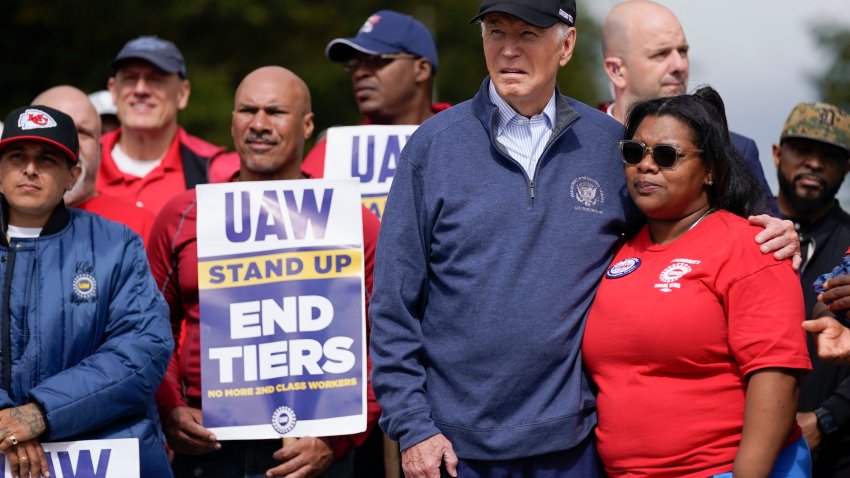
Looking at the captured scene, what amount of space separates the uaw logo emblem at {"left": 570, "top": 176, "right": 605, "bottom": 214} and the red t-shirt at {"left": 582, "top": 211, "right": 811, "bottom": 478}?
1.09ft

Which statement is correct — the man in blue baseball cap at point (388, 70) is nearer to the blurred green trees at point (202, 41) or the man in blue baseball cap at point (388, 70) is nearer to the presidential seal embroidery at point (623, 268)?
the presidential seal embroidery at point (623, 268)

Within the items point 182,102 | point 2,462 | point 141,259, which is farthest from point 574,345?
point 182,102

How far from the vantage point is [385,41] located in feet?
24.8

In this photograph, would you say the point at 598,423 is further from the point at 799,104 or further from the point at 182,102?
the point at 182,102

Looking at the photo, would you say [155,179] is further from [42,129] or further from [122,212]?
[42,129]

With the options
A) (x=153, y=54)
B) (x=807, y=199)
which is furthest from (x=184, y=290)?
(x=807, y=199)

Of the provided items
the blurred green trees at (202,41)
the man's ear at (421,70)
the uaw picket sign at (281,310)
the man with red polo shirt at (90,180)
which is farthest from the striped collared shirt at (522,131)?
the blurred green trees at (202,41)

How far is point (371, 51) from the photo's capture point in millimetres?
7496

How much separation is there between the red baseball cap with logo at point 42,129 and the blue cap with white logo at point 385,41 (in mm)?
2277

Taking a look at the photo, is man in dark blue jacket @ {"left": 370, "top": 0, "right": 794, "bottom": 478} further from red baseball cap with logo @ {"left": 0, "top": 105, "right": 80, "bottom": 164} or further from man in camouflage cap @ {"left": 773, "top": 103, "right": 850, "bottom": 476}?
man in camouflage cap @ {"left": 773, "top": 103, "right": 850, "bottom": 476}

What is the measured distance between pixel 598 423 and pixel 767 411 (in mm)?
628

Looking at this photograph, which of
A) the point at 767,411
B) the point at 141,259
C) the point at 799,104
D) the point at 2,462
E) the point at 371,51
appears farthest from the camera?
the point at 371,51

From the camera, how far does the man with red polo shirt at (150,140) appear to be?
7.61 m

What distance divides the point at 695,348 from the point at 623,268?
43 cm
